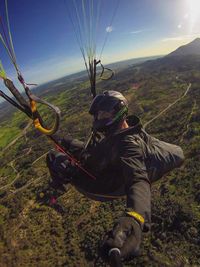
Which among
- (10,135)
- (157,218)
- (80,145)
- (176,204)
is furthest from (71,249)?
(10,135)

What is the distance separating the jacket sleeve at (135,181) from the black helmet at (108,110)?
0.62m

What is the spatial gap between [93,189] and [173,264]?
2088cm

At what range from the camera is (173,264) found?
860 inches

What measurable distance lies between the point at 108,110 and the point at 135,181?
1.53m

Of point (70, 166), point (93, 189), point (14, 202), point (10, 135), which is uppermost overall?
point (70, 166)

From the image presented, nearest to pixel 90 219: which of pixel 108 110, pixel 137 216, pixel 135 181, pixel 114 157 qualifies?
pixel 108 110

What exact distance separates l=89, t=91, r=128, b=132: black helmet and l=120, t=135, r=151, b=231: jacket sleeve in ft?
2.04

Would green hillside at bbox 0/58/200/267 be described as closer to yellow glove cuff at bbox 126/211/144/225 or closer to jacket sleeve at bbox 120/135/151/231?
jacket sleeve at bbox 120/135/151/231

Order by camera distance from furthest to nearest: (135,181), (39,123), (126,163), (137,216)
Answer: (39,123)
(126,163)
(135,181)
(137,216)

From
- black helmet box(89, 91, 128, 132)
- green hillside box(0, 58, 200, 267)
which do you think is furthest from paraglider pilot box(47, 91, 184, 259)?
green hillside box(0, 58, 200, 267)

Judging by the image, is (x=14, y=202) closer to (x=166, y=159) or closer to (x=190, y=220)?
(x=190, y=220)

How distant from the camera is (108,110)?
443cm

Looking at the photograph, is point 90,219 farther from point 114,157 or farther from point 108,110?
point 114,157

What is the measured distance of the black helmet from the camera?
14.6ft
